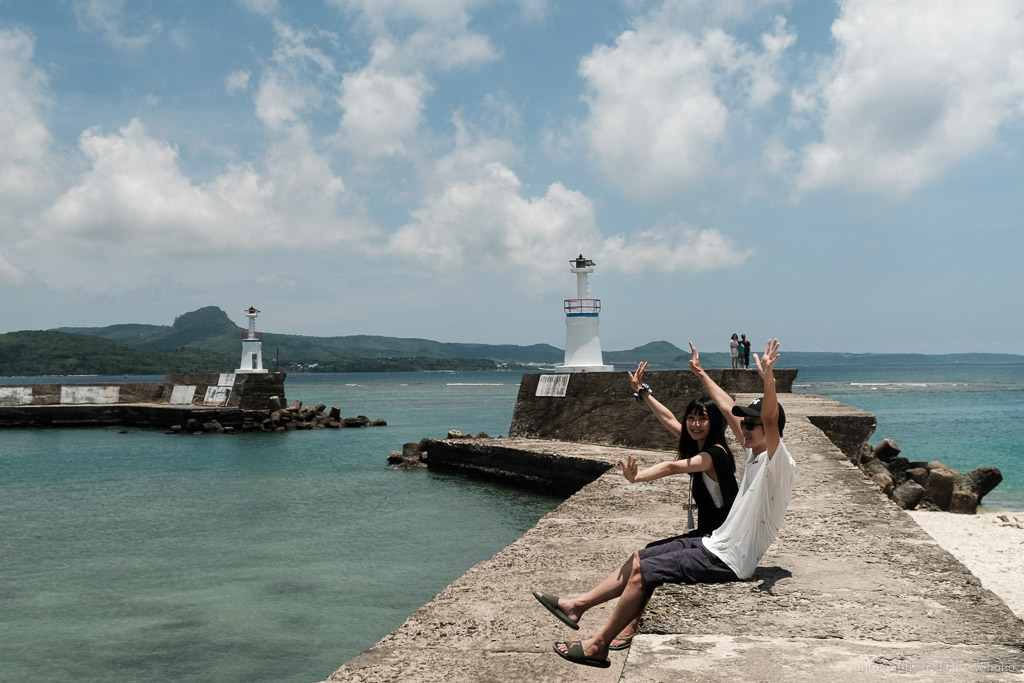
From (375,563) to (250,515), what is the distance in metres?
4.53

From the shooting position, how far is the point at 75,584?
8.59m

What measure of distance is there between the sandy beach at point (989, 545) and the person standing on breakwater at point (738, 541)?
160 inches

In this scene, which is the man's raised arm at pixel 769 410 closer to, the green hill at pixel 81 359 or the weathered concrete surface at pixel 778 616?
the weathered concrete surface at pixel 778 616

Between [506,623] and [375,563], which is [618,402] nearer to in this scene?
[375,563]

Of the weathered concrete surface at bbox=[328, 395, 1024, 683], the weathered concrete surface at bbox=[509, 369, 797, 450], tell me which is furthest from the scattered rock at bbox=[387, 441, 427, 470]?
the weathered concrete surface at bbox=[328, 395, 1024, 683]

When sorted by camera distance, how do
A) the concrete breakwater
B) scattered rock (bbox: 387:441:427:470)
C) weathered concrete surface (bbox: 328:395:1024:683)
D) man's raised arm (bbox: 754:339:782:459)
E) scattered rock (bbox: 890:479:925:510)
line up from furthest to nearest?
the concrete breakwater → scattered rock (bbox: 387:441:427:470) → scattered rock (bbox: 890:479:925:510) → man's raised arm (bbox: 754:339:782:459) → weathered concrete surface (bbox: 328:395:1024:683)

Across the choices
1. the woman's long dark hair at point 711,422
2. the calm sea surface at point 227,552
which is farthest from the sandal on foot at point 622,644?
the calm sea surface at point 227,552

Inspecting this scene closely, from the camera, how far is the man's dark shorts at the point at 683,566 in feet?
11.2

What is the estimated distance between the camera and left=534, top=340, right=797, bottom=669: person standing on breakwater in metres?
3.32

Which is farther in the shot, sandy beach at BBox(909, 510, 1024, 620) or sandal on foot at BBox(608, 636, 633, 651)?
sandy beach at BBox(909, 510, 1024, 620)

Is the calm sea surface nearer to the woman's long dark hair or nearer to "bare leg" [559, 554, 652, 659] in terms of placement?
"bare leg" [559, 554, 652, 659]

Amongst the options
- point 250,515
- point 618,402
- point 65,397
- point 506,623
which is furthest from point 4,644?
point 65,397

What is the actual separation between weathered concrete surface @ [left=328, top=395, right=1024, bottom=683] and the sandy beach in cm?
201

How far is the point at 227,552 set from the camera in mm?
10109
